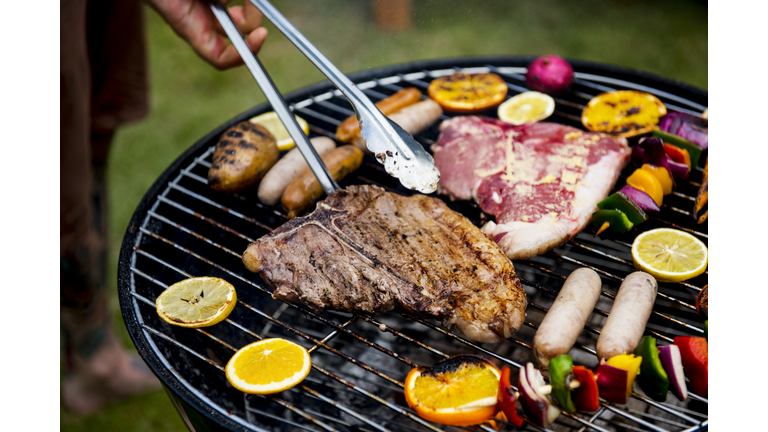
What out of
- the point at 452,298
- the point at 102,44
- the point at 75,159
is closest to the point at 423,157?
the point at 452,298

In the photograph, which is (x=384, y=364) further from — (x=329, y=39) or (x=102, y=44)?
(x=329, y=39)

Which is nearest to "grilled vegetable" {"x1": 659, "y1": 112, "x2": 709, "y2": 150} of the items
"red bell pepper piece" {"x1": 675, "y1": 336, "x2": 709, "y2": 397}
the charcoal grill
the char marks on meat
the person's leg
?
the charcoal grill

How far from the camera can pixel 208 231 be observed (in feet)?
11.2

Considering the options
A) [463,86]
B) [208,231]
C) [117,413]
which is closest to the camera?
[208,231]

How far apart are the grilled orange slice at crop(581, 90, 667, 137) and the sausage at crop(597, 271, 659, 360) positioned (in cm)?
127

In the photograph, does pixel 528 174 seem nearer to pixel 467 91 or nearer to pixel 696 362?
pixel 467 91

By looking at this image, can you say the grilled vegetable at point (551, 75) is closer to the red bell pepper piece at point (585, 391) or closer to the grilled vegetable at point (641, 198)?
the grilled vegetable at point (641, 198)

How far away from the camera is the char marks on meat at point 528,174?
9.71ft

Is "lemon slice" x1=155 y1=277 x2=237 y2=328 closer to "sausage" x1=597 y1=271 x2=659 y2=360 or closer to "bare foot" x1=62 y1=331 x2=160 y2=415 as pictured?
"sausage" x1=597 y1=271 x2=659 y2=360

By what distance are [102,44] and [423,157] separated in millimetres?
3349

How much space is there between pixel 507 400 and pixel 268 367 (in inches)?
38.5

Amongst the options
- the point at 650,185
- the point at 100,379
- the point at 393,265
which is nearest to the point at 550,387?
the point at 393,265

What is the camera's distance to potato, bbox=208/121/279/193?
338 cm

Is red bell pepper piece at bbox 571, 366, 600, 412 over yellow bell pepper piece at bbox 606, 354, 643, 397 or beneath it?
beneath
